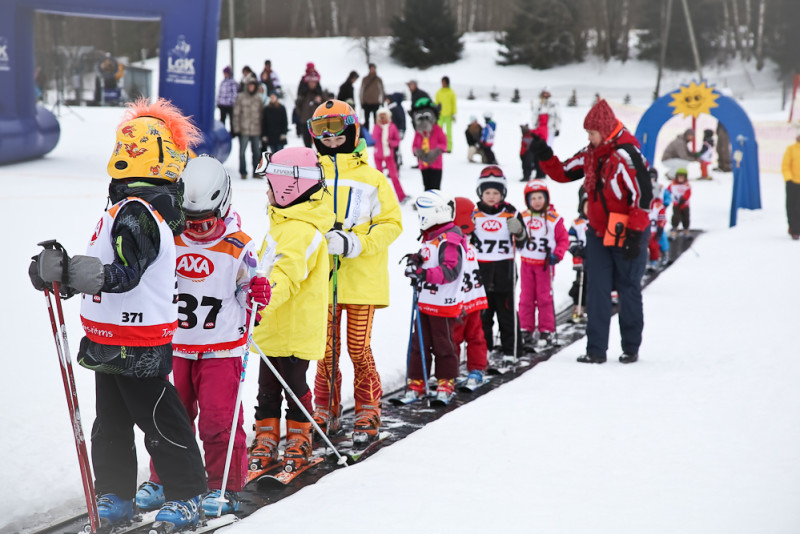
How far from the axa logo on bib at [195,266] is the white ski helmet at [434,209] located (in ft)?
6.88

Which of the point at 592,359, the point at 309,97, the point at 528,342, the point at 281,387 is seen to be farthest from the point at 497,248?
the point at 309,97

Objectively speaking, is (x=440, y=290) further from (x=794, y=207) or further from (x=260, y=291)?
(x=794, y=207)

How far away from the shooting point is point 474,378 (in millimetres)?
6020

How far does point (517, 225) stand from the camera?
6633 millimetres

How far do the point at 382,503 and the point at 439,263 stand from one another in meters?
2.03

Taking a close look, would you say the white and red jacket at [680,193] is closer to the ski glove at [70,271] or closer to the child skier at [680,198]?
the child skier at [680,198]

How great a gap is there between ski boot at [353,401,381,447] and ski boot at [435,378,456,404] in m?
0.72

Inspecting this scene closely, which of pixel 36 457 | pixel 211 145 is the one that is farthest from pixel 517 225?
pixel 211 145

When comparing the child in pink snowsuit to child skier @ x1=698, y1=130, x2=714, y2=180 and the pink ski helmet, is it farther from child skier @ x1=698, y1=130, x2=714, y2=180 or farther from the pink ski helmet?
child skier @ x1=698, y1=130, x2=714, y2=180

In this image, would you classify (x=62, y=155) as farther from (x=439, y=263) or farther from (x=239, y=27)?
(x=239, y=27)

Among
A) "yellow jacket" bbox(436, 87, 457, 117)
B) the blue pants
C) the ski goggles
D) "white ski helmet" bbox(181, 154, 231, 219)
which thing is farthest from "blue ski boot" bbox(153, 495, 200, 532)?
"yellow jacket" bbox(436, 87, 457, 117)

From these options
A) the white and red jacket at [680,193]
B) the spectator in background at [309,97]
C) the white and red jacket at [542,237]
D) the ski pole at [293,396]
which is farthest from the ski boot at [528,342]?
the spectator in background at [309,97]

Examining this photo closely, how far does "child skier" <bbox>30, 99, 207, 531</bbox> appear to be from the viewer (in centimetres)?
313

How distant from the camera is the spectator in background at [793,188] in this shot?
45.6 feet
